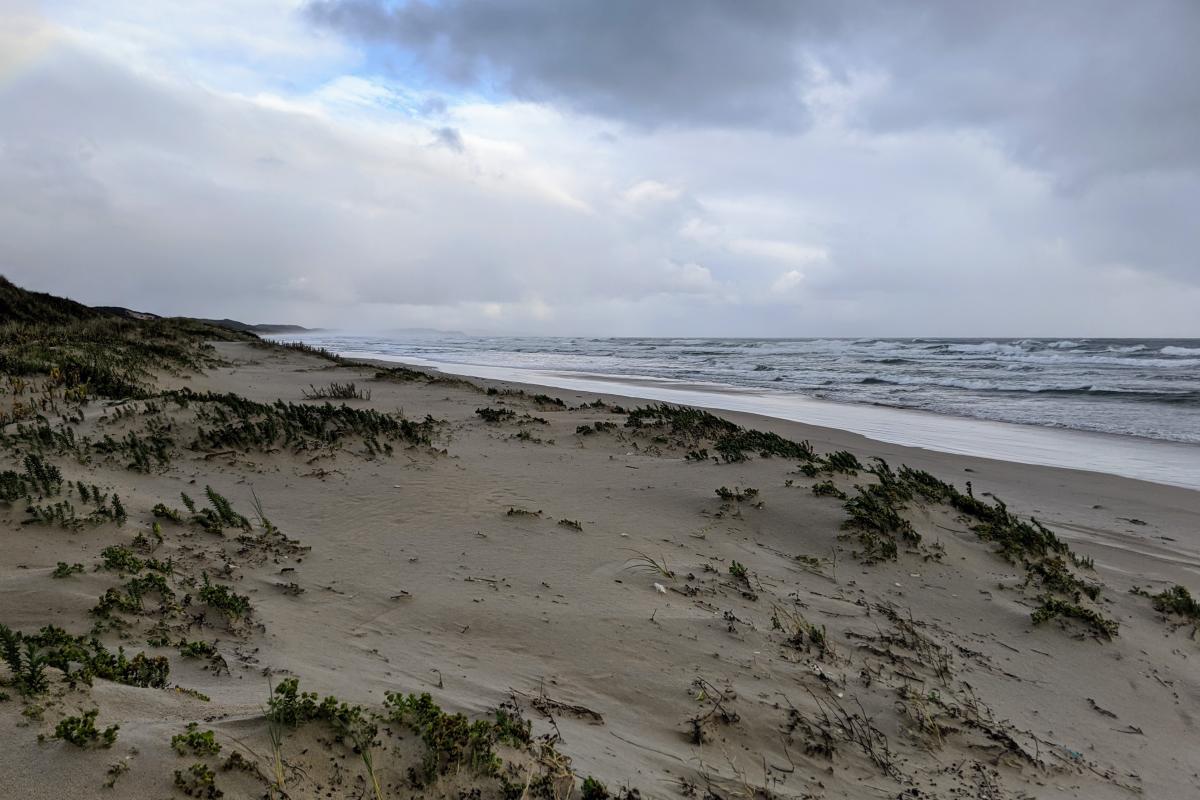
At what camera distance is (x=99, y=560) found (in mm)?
4090

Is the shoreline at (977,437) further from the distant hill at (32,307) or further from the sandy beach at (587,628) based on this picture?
the distant hill at (32,307)

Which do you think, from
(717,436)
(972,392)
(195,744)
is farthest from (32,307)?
(972,392)

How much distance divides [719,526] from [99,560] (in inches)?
185

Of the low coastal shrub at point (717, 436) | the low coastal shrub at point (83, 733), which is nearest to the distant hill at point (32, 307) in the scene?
the low coastal shrub at point (717, 436)

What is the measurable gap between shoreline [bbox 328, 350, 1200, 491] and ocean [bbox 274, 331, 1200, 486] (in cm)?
5

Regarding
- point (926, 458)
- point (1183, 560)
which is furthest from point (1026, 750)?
point (926, 458)

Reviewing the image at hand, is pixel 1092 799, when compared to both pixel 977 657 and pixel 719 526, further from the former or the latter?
pixel 719 526

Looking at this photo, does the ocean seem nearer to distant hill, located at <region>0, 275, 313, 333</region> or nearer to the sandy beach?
the sandy beach

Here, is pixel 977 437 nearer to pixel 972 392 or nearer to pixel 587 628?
pixel 972 392

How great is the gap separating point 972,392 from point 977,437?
1043cm

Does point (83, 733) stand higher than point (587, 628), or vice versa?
point (83, 733)

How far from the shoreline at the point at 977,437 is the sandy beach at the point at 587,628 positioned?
177 inches

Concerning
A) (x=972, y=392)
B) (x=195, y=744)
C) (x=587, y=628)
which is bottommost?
(x=587, y=628)

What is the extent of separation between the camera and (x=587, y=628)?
163 inches
